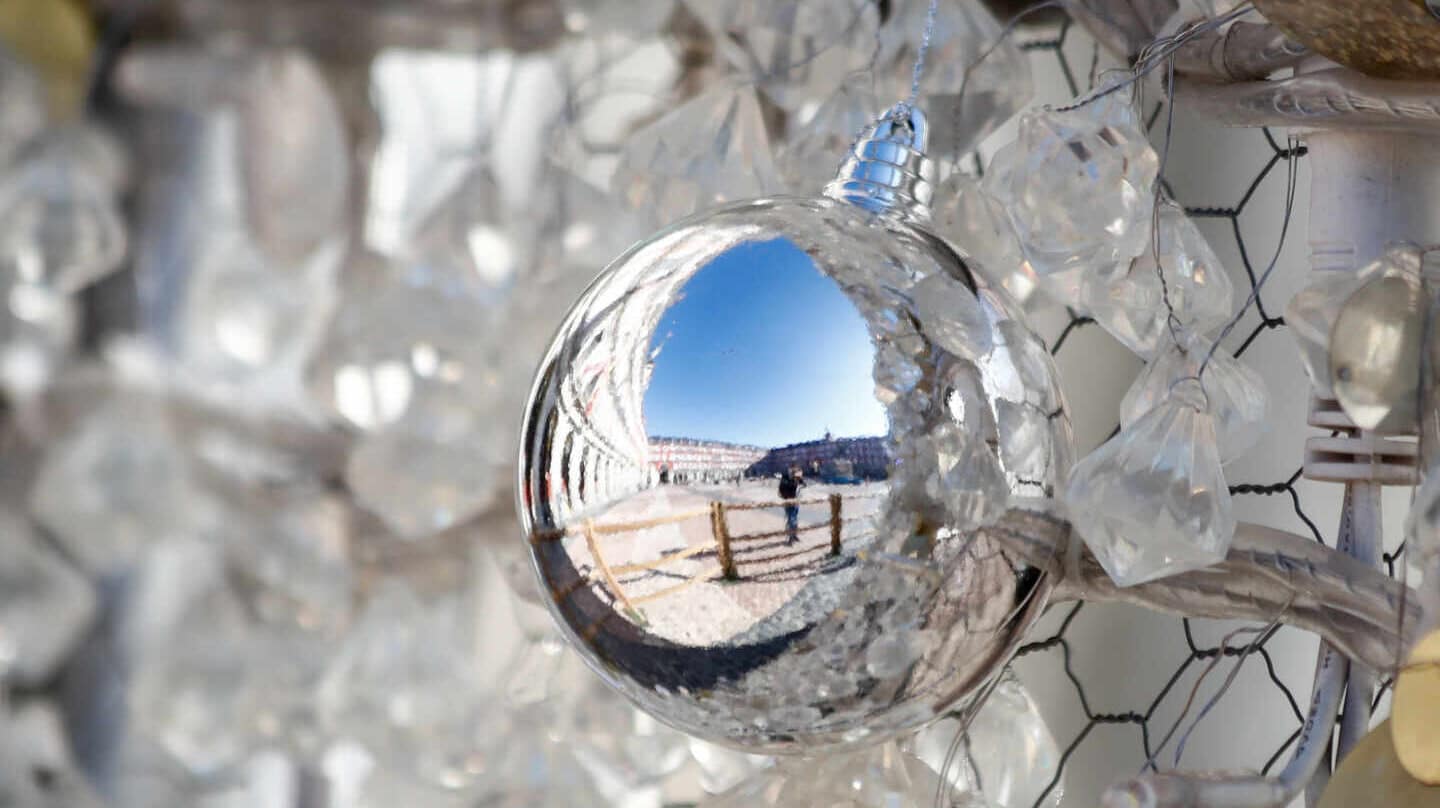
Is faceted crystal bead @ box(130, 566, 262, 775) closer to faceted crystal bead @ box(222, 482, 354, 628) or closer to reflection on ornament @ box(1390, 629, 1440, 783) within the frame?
faceted crystal bead @ box(222, 482, 354, 628)

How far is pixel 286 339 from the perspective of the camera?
1.92 ft

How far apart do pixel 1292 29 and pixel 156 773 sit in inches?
21.7

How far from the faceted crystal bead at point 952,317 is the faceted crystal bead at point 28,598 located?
20.1 inches

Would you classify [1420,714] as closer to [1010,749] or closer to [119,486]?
[1010,749]

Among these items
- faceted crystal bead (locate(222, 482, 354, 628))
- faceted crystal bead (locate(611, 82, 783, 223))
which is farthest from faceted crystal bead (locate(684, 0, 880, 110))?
faceted crystal bead (locate(222, 482, 354, 628))

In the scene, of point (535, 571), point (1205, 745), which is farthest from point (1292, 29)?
point (1205, 745)

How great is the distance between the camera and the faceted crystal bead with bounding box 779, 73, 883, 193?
0.31 meters

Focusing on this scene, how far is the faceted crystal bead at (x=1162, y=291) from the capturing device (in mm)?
228

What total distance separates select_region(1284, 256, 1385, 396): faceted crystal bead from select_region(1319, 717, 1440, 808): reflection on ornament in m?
0.05

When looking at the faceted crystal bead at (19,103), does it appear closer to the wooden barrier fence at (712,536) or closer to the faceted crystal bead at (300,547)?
the faceted crystal bead at (300,547)

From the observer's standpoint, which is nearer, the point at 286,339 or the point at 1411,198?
the point at 1411,198

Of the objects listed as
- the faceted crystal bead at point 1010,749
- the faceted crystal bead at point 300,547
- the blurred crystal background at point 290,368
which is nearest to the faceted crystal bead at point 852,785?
the faceted crystal bead at point 1010,749

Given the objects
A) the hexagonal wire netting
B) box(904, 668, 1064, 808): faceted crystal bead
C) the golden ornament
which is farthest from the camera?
the hexagonal wire netting

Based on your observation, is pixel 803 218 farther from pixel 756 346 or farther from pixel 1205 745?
pixel 1205 745
